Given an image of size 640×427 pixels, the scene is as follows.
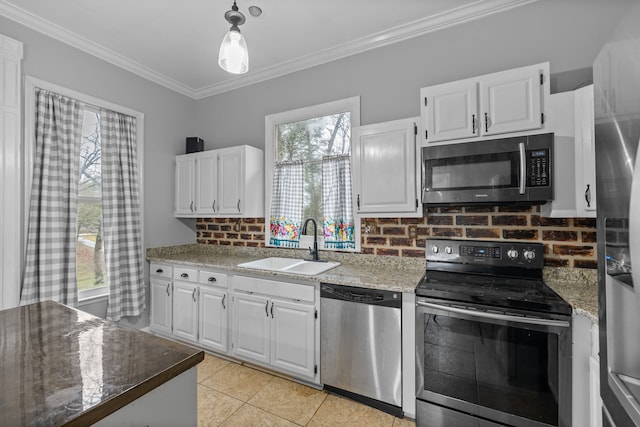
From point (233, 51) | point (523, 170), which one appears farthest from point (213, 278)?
point (523, 170)

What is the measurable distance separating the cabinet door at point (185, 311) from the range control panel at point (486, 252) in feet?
7.11

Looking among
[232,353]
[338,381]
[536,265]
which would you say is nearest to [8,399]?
[338,381]

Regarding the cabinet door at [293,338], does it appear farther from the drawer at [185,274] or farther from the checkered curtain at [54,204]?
the checkered curtain at [54,204]

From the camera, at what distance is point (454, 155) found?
1938mm

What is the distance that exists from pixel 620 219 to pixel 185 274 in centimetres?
303

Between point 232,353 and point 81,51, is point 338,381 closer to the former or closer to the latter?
point 232,353

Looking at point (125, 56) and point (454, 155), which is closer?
point (454, 155)

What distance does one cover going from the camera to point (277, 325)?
92.4 inches

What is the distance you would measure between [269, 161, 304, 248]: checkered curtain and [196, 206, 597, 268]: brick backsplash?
29.2 inches

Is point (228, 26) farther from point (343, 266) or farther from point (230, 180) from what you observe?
point (343, 266)

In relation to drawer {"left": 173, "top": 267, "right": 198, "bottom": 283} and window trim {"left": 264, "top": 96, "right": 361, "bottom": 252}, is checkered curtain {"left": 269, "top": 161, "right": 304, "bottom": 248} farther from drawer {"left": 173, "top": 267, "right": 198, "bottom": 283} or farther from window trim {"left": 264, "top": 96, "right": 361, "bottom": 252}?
drawer {"left": 173, "top": 267, "right": 198, "bottom": 283}

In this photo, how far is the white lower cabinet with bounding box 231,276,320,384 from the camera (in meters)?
2.21

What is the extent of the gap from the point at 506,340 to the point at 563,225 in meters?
0.96

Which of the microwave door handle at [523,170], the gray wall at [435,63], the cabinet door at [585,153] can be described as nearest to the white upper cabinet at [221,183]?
the gray wall at [435,63]
